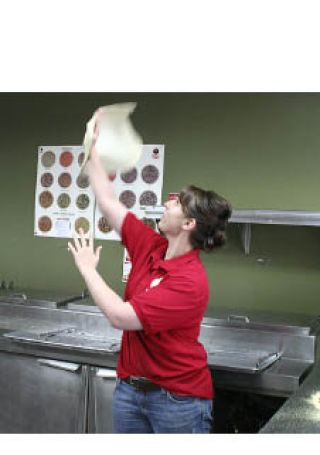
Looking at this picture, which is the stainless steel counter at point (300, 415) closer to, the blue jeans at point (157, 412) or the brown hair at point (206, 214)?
the blue jeans at point (157, 412)

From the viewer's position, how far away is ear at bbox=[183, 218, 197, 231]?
5.97 feet

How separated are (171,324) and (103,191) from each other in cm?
55

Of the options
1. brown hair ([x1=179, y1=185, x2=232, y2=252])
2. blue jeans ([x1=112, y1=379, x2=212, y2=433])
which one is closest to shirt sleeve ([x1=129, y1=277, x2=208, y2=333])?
brown hair ([x1=179, y1=185, x2=232, y2=252])

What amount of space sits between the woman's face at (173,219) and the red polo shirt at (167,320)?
98 millimetres

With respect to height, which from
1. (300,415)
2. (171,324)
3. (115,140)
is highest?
(115,140)

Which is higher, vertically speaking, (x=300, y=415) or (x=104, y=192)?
(x=104, y=192)

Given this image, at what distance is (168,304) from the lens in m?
1.71

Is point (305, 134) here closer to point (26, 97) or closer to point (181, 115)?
point (181, 115)

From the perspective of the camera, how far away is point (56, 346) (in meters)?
2.61

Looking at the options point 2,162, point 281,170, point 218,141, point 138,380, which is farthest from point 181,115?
point 138,380

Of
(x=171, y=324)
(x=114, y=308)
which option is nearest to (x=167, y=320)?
(x=171, y=324)

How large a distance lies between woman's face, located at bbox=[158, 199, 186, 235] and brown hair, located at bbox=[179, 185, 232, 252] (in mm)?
21

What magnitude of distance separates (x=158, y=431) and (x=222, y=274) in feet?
4.32

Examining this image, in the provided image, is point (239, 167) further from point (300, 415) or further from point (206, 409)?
point (300, 415)
